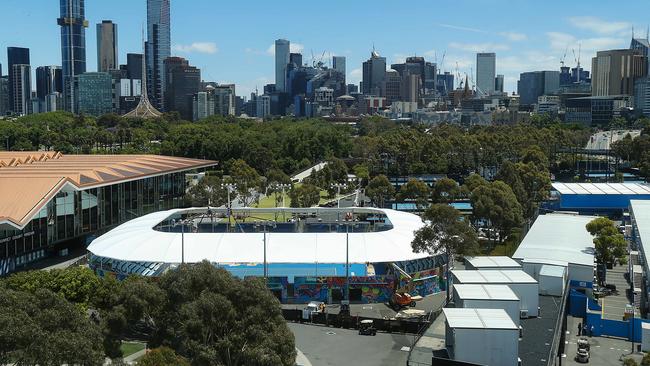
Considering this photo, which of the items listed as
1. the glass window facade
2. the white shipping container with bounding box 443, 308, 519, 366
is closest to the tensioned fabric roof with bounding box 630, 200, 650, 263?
the white shipping container with bounding box 443, 308, 519, 366

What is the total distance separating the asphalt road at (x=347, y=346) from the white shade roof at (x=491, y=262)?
5.46 metres

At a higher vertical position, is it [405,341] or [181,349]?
[181,349]

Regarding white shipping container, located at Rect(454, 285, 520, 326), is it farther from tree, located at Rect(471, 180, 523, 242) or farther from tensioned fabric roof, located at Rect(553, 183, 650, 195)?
tensioned fabric roof, located at Rect(553, 183, 650, 195)

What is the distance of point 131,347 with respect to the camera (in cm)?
2714

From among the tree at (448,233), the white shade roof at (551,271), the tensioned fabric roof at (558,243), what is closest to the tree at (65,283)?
the tree at (448,233)

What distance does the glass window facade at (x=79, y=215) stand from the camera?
41.4 meters

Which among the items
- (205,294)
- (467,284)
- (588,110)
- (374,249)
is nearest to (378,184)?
(374,249)

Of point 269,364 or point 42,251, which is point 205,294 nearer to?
point 269,364

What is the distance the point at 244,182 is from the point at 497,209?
27.4 m

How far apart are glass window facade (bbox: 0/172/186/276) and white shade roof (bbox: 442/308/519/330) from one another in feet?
90.5

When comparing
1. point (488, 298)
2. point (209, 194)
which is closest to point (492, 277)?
point (488, 298)

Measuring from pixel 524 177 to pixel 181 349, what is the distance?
4901 centimetres

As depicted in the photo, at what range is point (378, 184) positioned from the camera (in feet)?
208

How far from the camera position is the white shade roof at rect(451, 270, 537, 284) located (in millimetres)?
28208
